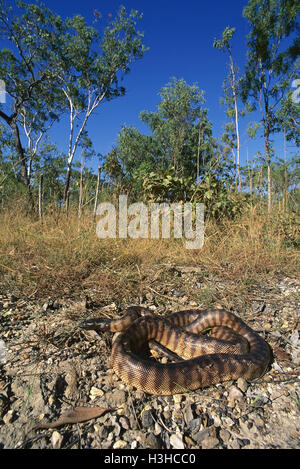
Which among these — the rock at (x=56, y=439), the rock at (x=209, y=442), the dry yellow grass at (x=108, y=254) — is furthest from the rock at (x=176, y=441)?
the dry yellow grass at (x=108, y=254)

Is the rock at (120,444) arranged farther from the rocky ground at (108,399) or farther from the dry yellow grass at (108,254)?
the dry yellow grass at (108,254)

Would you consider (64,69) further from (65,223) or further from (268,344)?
(268,344)

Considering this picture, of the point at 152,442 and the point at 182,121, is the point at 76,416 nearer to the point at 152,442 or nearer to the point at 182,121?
the point at 152,442

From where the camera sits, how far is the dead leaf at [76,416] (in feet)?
4.33

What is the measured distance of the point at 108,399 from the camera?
153 cm

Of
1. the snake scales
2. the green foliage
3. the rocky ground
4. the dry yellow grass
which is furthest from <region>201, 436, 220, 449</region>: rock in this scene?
the green foliage

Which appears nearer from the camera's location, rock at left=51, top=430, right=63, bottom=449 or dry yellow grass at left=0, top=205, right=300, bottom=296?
rock at left=51, top=430, right=63, bottom=449

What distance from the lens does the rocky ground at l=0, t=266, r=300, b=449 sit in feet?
4.21

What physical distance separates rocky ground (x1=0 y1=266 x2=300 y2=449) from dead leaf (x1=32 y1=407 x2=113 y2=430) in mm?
15

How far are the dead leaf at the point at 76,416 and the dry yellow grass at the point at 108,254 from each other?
4.49 ft

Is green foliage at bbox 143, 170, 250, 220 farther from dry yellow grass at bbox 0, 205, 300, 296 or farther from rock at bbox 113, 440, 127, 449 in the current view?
rock at bbox 113, 440, 127, 449

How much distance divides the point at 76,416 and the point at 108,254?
2.31 metres

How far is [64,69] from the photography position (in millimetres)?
18281

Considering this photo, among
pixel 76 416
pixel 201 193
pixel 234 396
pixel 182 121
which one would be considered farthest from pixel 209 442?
pixel 182 121
